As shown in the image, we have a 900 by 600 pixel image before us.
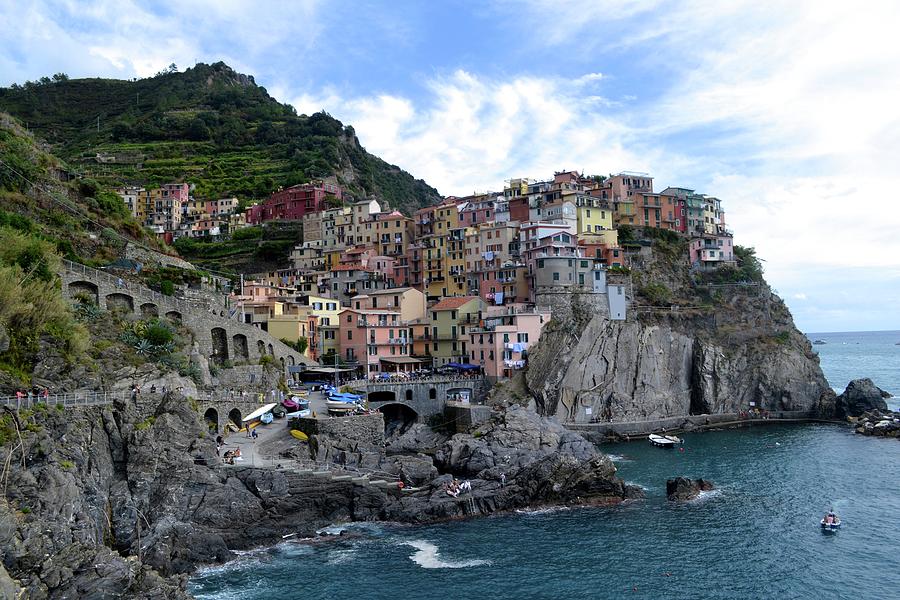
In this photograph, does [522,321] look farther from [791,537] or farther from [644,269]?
[791,537]

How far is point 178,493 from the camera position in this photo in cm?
3919

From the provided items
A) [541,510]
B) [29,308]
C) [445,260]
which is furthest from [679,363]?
[29,308]

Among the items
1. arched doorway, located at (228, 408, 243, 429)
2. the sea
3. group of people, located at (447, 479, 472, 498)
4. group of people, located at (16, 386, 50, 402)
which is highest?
group of people, located at (16, 386, 50, 402)

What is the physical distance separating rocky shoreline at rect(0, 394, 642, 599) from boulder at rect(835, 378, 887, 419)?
4026cm

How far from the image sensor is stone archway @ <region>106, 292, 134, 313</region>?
53350 millimetres

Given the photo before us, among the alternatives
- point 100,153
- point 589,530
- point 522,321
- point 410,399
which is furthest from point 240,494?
point 100,153

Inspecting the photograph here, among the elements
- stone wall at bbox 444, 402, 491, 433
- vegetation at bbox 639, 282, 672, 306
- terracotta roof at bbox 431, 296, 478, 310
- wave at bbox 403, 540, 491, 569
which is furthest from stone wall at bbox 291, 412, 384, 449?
vegetation at bbox 639, 282, 672, 306

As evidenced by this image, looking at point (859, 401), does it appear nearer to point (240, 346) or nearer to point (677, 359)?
point (677, 359)

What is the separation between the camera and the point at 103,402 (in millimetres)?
40406

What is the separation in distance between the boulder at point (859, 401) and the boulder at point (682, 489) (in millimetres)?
37159

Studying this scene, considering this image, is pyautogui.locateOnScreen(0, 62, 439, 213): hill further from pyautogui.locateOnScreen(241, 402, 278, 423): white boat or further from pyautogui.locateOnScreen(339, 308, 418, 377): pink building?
pyautogui.locateOnScreen(241, 402, 278, 423): white boat

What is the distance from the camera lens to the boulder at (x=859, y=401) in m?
77.2

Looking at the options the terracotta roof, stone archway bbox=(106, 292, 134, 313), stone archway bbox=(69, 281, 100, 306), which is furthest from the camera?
the terracotta roof

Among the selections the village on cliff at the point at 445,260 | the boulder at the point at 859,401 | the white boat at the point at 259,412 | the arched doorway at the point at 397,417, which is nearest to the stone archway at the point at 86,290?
the white boat at the point at 259,412
